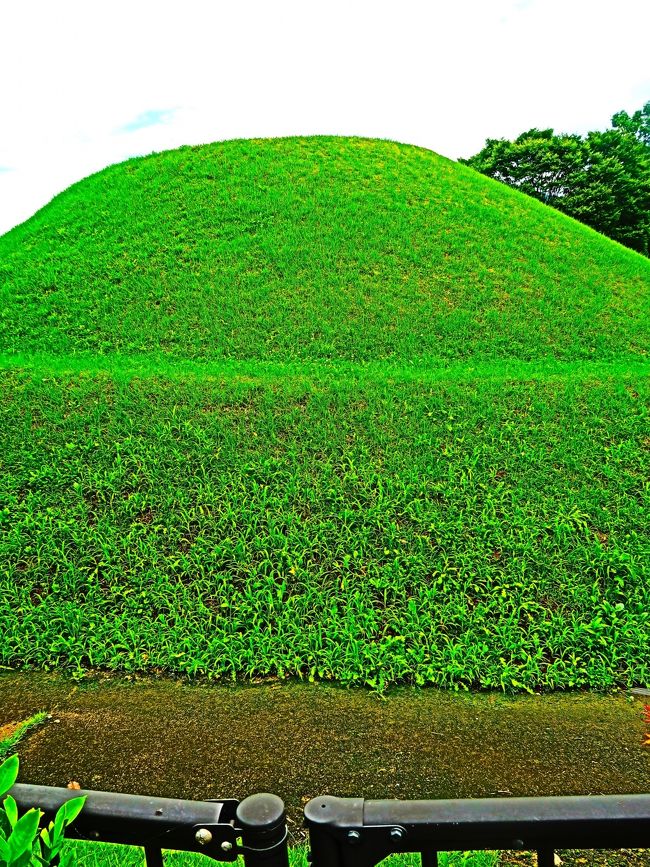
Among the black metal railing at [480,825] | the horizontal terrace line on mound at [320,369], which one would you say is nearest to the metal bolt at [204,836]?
the black metal railing at [480,825]

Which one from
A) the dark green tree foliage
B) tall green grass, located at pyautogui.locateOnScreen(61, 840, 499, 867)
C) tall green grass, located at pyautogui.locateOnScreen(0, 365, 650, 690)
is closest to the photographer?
tall green grass, located at pyautogui.locateOnScreen(61, 840, 499, 867)

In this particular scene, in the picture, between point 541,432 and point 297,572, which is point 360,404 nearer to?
point 541,432

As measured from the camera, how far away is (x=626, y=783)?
286 cm

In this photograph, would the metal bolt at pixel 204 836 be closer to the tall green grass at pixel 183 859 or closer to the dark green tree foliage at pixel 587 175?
the tall green grass at pixel 183 859

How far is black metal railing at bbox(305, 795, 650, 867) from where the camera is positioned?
3.39 feet

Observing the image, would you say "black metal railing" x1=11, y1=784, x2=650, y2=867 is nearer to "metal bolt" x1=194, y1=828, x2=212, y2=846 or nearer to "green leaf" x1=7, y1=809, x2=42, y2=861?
"metal bolt" x1=194, y1=828, x2=212, y2=846

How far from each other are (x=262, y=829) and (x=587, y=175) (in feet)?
91.6

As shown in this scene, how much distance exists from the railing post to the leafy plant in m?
0.29

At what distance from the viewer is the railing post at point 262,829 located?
3.45 ft

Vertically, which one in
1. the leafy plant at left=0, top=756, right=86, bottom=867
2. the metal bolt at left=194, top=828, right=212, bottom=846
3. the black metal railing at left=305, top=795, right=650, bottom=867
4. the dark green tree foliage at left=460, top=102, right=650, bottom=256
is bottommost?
the black metal railing at left=305, top=795, right=650, bottom=867

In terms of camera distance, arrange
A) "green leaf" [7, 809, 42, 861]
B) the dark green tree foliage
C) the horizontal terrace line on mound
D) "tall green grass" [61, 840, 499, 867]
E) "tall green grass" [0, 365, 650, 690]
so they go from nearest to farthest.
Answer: "green leaf" [7, 809, 42, 861] → "tall green grass" [61, 840, 499, 867] → "tall green grass" [0, 365, 650, 690] → the horizontal terrace line on mound → the dark green tree foliage

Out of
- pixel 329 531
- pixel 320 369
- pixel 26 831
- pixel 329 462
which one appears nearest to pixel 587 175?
pixel 320 369

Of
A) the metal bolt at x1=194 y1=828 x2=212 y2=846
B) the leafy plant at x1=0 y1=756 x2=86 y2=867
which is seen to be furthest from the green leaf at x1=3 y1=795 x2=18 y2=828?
the metal bolt at x1=194 y1=828 x2=212 y2=846

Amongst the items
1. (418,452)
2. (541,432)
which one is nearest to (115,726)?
(418,452)
